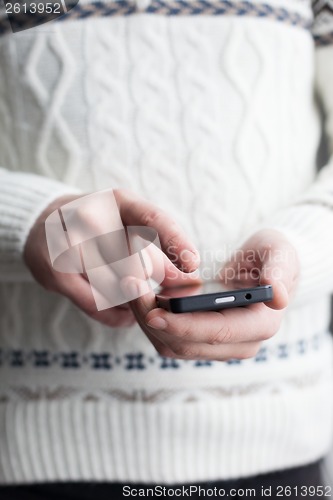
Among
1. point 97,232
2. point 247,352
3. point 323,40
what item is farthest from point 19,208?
point 323,40

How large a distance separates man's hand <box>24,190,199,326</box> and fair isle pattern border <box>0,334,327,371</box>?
0.17 ft

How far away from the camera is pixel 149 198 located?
1.63 ft

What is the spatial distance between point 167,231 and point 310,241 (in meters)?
0.16

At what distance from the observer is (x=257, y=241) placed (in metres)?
0.42

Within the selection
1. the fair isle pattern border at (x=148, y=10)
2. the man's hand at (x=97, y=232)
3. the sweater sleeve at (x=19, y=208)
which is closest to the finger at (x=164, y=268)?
the man's hand at (x=97, y=232)

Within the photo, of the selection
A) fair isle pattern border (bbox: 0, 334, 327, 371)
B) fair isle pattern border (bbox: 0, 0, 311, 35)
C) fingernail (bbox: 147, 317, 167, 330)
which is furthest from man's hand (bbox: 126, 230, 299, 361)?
fair isle pattern border (bbox: 0, 0, 311, 35)

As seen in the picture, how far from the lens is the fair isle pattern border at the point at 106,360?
49cm

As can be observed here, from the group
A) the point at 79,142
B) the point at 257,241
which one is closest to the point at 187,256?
the point at 257,241

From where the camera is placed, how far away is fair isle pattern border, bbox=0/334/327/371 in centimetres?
49

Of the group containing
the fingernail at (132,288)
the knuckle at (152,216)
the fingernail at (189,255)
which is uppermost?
the knuckle at (152,216)

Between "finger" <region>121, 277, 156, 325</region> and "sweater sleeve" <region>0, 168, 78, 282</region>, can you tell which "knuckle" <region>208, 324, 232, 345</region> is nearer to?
"finger" <region>121, 277, 156, 325</region>

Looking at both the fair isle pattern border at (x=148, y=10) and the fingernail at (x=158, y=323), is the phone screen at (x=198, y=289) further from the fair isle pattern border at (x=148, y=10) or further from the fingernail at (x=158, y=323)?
the fair isle pattern border at (x=148, y=10)

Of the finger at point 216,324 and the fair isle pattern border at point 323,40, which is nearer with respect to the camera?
the finger at point 216,324

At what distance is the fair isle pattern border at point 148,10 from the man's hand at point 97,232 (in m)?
0.17
